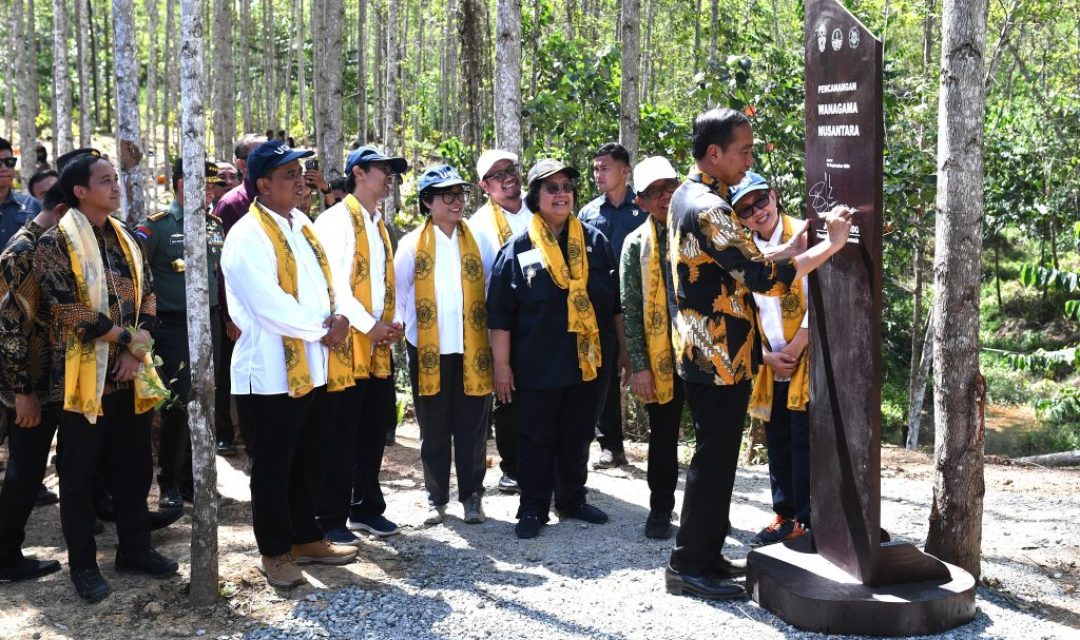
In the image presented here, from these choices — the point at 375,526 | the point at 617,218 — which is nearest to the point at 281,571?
the point at 375,526

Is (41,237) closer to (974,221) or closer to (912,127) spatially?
(974,221)

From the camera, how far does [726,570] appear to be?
475 cm

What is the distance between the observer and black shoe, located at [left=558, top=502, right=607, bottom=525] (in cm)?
567

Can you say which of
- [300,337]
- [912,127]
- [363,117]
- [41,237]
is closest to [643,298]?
[300,337]

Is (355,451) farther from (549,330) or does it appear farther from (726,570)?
(726,570)

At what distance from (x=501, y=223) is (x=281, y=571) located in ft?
7.77

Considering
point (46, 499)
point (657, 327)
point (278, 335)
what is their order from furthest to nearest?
point (46, 499) < point (657, 327) < point (278, 335)

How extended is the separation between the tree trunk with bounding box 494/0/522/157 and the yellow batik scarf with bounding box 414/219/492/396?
174 centimetres

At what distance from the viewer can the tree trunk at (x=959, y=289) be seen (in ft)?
14.2

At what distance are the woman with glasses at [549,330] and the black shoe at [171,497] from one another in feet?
6.49

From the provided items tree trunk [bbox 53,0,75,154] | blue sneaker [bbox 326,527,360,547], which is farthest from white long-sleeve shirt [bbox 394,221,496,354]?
tree trunk [bbox 53,0,75,154]

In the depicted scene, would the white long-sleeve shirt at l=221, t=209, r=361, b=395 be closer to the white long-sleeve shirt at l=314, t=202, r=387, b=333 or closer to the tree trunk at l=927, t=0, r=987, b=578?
the white long-sleeve shirt at l=314, t=202, r=387, b=333

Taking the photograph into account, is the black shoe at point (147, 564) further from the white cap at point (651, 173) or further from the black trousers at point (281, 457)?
the white cap at point (651, 173)

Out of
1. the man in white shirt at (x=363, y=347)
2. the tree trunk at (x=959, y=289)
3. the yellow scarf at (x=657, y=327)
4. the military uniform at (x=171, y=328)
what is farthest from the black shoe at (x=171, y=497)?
the tree trunk at (x=959, y=289)
